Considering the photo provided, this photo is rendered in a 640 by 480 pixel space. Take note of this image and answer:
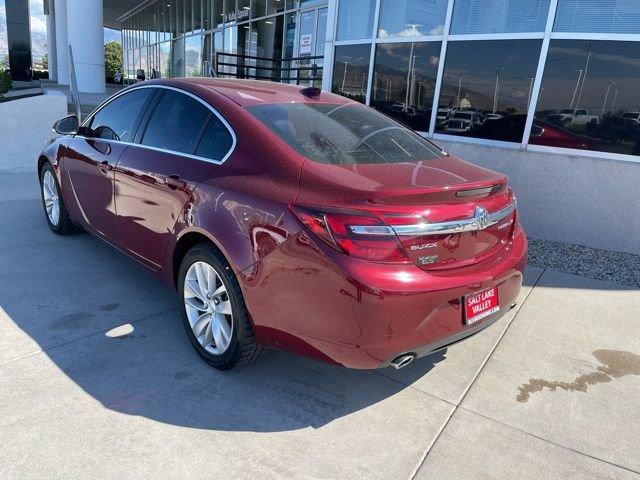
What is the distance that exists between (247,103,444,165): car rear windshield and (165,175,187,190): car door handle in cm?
61

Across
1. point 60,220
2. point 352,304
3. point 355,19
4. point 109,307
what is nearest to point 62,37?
point 355,19

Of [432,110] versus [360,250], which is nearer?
[360,250]

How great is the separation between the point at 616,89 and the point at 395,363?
16.4ft

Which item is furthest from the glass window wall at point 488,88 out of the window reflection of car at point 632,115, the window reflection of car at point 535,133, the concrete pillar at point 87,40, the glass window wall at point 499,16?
the concrete pillar at point 87,40

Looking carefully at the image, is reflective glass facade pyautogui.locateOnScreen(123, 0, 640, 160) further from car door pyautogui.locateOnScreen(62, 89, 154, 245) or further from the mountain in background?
the mountain in background

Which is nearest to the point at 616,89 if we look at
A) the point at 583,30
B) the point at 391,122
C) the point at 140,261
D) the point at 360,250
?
the point at 583,30

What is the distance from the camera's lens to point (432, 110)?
7.26 metres

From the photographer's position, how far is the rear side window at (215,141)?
9.70ft

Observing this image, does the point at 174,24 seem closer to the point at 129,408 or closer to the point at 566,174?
the point at 566,174

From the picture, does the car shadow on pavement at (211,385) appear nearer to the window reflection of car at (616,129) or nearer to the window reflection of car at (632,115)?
the window reflection of car at (616,129)

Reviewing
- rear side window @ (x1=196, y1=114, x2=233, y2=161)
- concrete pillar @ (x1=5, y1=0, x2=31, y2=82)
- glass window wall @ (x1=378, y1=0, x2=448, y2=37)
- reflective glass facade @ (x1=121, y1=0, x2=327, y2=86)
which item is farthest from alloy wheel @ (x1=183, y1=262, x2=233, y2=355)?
concrete pillar @ (x1=5, y1=0, x2=31, y2=82)

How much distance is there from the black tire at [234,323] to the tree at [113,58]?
154ft

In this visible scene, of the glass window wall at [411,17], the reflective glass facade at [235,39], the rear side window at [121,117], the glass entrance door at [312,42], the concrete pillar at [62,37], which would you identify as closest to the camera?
the rear side window at [121,117]

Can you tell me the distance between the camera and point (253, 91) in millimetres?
3383
